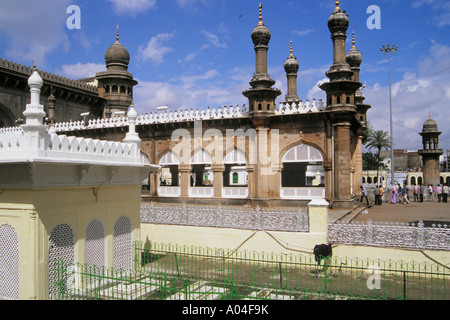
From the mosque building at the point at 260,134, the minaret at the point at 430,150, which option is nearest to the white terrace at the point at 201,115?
the mosque building at the point at 260,134

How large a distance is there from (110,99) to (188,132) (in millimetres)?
10810

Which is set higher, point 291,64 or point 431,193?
point 291,64

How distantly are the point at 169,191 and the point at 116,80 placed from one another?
11.4 m

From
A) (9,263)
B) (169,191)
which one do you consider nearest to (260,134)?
(169,191)

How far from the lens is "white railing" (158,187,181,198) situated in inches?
840

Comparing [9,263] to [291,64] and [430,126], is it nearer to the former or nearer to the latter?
[291,64]

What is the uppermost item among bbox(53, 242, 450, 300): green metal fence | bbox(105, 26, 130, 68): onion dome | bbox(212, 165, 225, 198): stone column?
bbox(105, 26, 130, 68): onion dome

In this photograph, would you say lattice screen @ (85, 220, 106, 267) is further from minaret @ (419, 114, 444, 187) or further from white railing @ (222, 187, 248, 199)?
minaret @ (419, 114, 444, 187)

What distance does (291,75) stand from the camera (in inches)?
1083

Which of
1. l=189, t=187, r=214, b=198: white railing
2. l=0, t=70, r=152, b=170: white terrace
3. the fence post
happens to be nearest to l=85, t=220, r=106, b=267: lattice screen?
l=0, t=70, r=152, b=170: white terrace

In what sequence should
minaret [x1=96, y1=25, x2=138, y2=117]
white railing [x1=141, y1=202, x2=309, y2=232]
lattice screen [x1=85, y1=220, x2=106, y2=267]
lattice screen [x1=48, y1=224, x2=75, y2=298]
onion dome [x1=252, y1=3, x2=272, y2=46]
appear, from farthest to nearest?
1. minaret [x1=96, y1=25, x2=138, y2=117]
2. onion dome [x1=252, y1=3, x2=272, y2=46]
3. white railing [x1=141, y1=202, x2=309, y2=232]
4. lattice screen [x1=85, y1=220, x2=106, y2=267]
5. lattice screen [x1=48, y1=224, x2=75, y2=298]

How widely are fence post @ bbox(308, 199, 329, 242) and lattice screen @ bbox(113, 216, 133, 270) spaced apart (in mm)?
5549

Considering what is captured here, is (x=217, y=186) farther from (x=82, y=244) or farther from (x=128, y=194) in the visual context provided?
(x=82, y=244)

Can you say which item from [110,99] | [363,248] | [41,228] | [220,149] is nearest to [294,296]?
[363,248]
